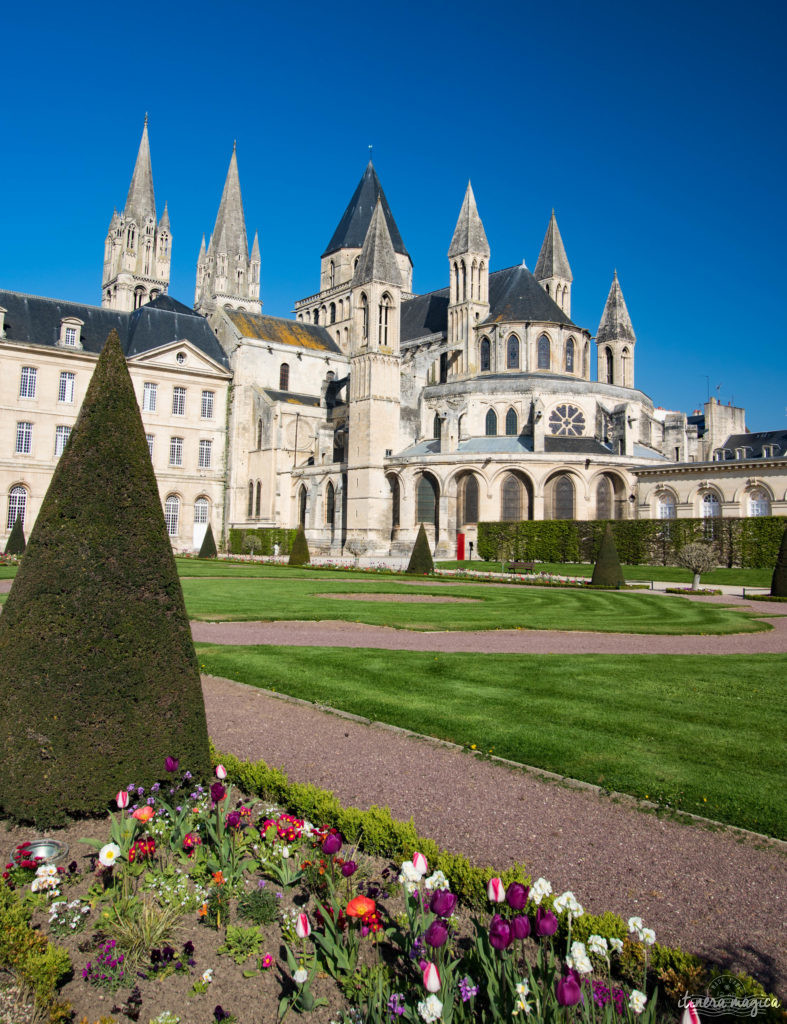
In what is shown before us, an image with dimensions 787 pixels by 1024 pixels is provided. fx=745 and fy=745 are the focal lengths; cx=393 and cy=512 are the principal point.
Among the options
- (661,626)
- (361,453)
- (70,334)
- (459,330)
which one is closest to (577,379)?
(459,330)

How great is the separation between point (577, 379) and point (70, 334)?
30.4 metres

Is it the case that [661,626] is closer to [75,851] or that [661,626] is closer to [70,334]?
[75,851]

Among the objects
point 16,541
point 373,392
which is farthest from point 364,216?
point 16,541

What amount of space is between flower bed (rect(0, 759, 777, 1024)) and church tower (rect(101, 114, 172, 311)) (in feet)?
232

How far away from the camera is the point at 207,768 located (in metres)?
4.88

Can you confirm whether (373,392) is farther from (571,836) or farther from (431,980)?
(431,980)

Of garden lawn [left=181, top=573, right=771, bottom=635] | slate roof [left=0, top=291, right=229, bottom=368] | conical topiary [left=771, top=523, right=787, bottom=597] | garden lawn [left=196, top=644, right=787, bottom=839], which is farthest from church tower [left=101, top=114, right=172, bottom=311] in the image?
garden lawn [left=196, top=644, right=787, bottom=839]

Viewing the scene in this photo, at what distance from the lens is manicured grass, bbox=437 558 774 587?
2691cm

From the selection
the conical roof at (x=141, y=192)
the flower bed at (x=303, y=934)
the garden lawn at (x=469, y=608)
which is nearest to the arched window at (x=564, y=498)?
the garden lawn at (x=469, y=608)

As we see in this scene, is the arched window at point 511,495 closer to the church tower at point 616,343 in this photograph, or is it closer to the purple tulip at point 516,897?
the church tower at point 616,343

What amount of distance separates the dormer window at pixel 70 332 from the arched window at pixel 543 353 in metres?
27.8

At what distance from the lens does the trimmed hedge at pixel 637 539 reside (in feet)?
100

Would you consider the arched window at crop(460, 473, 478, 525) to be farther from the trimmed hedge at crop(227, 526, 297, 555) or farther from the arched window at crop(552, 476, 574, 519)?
the trimmed hedge at crop(227, 526, 297, 555)

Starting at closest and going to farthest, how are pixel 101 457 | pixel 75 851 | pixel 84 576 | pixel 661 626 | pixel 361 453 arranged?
pixel 75 851, pixel 84 576, pixel 101 457, pixel 661 626, pixel 361 453
